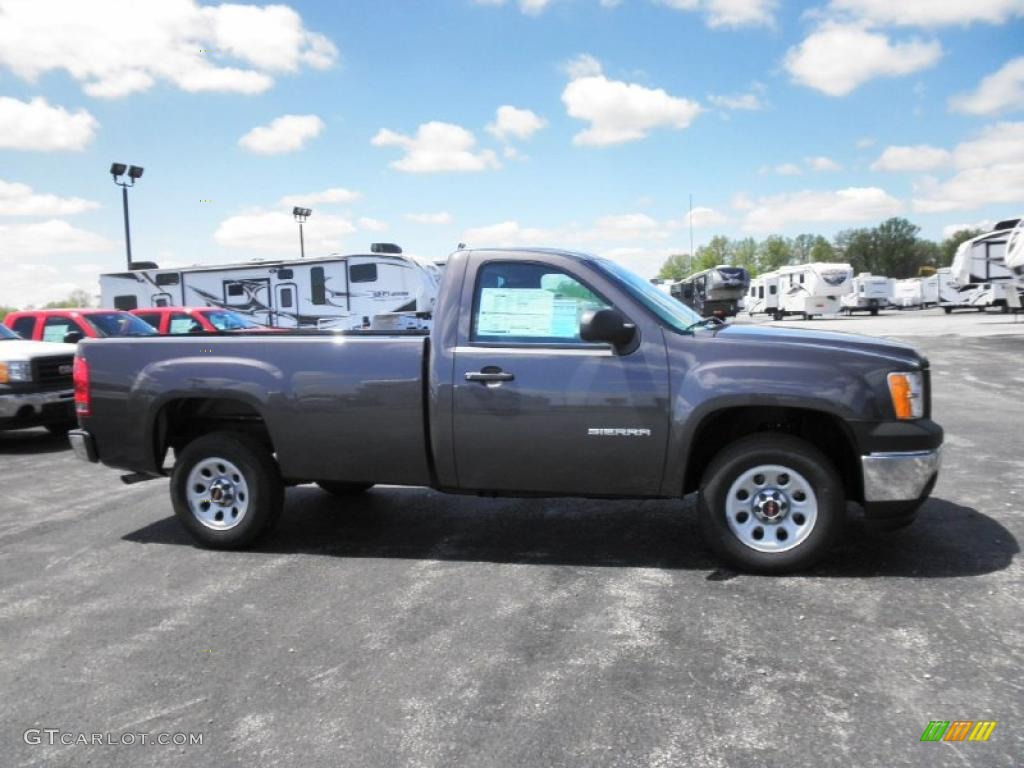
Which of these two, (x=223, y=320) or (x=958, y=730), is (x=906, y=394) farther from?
(x=223, y=320)

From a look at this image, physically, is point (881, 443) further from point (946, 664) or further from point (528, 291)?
point (528, 291)

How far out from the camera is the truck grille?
9102mm

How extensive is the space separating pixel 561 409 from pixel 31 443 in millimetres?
8801

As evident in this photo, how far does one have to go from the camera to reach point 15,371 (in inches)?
352

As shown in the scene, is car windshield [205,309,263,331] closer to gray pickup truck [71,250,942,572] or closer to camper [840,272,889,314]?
gray pickup truck [71,250,942,572]

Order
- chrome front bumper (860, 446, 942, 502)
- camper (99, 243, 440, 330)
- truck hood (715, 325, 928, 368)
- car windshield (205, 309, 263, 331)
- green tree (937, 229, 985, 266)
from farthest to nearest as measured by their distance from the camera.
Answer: green tree (937, 229, 985, 266) → camper (99, 243, 440, 330) → car windshield (205, 309, 263, 331) → truck hood (715, 325, 928, 368) → chrome front bumper (860, 446, 942, 502)

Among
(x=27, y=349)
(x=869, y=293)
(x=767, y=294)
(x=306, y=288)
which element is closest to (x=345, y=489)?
(x=27, y=349)

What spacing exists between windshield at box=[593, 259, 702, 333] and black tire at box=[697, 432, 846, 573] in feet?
2.61

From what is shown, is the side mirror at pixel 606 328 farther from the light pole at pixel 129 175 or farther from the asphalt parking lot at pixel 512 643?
the light pole at pixel 129 175

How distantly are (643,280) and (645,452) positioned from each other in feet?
4.30

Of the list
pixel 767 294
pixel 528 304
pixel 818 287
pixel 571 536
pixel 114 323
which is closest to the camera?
pixel 528 304

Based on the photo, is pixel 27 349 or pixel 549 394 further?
pixel 27 349

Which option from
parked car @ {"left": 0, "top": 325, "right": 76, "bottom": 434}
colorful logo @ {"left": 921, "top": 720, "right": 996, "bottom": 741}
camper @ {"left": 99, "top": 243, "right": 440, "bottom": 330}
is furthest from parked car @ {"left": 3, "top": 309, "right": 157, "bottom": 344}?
colorful logo @ {"left": 921, "top": 720, "right": 996, "bottom": 741}

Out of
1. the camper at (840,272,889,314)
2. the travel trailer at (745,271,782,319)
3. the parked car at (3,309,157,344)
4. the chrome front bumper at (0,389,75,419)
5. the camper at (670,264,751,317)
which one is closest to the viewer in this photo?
the chrome front bumper at (0,389,75,419)
